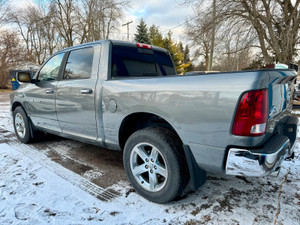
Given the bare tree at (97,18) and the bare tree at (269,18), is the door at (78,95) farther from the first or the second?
the bare tree at (97,18)

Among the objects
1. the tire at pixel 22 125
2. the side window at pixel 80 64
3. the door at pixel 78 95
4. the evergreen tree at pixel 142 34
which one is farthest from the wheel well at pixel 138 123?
the evergreen tree at pixel 142 34

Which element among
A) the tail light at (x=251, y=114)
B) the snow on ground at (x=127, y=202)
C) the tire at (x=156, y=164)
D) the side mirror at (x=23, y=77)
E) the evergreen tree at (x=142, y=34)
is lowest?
the snow on ground at (x=127, y=202)

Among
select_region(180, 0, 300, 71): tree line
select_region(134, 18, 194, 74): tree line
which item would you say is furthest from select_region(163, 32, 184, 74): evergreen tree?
select_region(180, 0, 300, 71): tree line

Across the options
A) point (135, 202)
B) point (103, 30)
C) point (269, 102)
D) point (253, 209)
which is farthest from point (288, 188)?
point (103, 30)

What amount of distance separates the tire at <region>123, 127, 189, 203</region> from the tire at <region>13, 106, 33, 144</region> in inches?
106

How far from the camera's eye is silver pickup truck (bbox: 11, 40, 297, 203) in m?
1.61

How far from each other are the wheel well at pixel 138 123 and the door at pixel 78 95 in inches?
16.6

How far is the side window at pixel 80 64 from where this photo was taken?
9.29 feet

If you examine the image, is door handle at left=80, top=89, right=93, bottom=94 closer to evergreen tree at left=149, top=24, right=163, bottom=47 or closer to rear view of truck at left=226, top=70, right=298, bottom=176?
rear view of truck at left=226, top=70, right=298, bottom=176

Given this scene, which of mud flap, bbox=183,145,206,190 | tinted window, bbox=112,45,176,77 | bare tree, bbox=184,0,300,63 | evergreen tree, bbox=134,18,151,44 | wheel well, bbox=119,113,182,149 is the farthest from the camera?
evergreen tree, bbox=134,18,151,44

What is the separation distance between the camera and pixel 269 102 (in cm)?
167

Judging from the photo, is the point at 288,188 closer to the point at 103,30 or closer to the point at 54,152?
the point at 54,152

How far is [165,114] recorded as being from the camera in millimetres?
1976

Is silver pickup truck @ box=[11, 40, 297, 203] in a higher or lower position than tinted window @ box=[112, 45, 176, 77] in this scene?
lower
